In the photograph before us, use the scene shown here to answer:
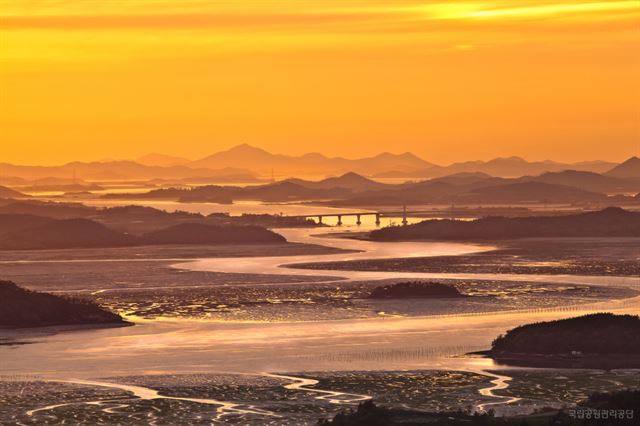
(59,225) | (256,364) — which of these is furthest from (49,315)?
(59,225)

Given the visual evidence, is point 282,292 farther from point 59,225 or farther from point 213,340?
point 59,225

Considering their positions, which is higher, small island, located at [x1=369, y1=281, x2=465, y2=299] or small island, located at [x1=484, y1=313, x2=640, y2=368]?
small island, located at [x1=369, y1=281, x2=465, y2=299]

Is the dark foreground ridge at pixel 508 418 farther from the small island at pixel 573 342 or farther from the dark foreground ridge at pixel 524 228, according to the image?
the dark foreground ridge at pixel 524 228

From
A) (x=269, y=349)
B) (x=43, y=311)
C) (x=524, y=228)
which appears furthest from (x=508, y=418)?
(x=524, y=228)

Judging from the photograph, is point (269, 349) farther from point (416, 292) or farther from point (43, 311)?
point (416, 292)

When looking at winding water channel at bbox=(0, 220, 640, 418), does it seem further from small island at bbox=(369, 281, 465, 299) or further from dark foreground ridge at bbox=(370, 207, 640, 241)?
dark foreground ridge at bbox=(370, 207, 640, 241)

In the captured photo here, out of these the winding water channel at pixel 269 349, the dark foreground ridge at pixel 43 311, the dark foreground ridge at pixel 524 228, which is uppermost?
the dark foreground ridge at pixel 524 228

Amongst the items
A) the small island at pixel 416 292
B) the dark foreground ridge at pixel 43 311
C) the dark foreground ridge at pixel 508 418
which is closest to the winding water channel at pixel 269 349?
the dark foreground ridge at pixel 43 311

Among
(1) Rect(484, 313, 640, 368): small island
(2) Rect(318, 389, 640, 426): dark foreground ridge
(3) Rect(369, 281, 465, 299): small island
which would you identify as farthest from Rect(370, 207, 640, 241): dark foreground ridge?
(2) Rect(318, 389, 640, 426): dark foreground ridge
